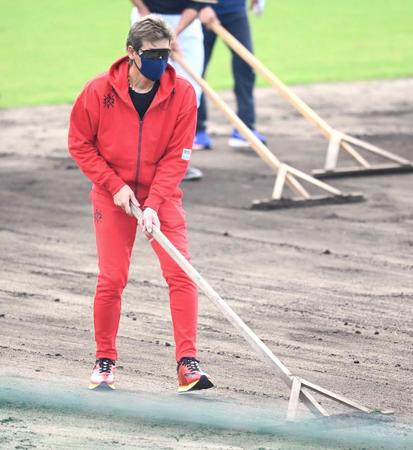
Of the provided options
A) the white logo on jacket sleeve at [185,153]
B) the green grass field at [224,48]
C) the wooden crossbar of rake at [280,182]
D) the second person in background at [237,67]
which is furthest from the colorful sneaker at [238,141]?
the white logo on jacket sleeve at [185,153]

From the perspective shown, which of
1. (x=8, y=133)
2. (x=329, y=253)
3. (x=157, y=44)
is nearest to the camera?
(x=157, y=44)

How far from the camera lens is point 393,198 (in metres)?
9.45

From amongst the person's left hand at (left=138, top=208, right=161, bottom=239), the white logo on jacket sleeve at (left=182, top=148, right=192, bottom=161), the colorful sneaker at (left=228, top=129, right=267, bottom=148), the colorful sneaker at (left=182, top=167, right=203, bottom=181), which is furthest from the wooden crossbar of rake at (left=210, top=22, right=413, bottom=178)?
the person's left hand at (left=138, top=208, right=161, bottom=239)

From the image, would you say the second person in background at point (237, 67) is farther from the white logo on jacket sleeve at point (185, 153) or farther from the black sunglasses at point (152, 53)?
the black sunglasses at point (152, 53)

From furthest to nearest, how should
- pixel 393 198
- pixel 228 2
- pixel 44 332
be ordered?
pixel 228 2 → pixel 393 198 → pixel 44 332

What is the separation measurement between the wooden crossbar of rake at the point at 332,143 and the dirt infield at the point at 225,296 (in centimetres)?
11

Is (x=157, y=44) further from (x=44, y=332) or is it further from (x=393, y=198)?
(x=393, y=198)

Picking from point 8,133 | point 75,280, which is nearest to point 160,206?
point 75,280

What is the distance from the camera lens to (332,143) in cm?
995

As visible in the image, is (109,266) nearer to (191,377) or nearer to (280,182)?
(191,377)

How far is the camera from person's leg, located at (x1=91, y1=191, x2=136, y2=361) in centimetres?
553

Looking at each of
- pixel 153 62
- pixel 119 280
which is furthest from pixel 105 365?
pixel 153 62

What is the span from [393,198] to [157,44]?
447 centimetres

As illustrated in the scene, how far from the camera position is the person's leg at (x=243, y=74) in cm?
1091
